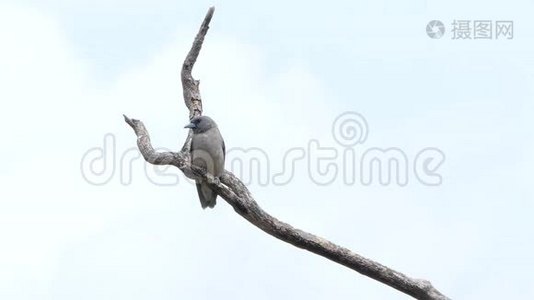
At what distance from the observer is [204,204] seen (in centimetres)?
1188

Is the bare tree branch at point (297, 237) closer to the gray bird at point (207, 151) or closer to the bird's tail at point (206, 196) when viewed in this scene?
the gray bird at point (207, 151)

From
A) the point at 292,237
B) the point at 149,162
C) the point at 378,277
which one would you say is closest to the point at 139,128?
the point at 149,162

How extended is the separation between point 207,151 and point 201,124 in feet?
1.55

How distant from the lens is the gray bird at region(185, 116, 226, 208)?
11.3 meters

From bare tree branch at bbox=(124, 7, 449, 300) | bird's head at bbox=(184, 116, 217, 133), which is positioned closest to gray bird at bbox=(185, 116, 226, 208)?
bird's head at bbox=(184, 116, 217, 133)

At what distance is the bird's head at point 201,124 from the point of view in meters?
11.7

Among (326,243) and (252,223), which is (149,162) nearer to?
(252,223)

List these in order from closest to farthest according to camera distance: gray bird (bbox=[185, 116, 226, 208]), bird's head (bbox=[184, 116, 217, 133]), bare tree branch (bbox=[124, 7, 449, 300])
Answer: bare tree branch (bbox=[124, 7, 449, 300]), gray bird (bbox=[185, 116, 226, 208]), bird's head (bbox=[184, 116, 217, 133])

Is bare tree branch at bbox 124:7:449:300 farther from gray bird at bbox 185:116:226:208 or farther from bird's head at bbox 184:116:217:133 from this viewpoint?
bird's head at bbox 184:116:217:133

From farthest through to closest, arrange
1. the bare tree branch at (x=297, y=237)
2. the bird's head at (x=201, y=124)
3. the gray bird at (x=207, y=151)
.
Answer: the bird's head at (x=201, y=124) < the gray bird at (x=207, y=151) < the bare tree branch at (x=297, y=237)

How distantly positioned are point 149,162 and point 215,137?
108cm

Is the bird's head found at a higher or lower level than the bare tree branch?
higher

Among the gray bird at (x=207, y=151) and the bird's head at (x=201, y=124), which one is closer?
the gray bird at (x=207, y=151)

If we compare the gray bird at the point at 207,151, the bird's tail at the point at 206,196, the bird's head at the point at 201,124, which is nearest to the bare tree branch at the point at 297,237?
the gray bird at the point at 207,151
